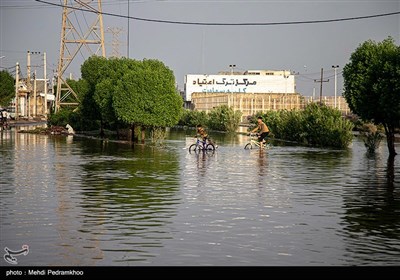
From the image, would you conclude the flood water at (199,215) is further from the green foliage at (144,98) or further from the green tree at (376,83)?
the green foliage at (144,98)

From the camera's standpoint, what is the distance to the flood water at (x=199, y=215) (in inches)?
418

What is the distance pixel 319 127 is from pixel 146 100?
12.0 meters

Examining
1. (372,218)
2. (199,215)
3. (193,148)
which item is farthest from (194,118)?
(372,218)

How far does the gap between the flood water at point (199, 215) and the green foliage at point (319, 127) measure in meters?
20.2

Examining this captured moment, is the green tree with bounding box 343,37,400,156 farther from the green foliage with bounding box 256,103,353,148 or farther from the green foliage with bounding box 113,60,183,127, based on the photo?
the green foliage with bounding box 113,60,183,127

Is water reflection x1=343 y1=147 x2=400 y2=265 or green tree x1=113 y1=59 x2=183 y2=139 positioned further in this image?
green tree x1=113 y1=59 x2=183 y2=139

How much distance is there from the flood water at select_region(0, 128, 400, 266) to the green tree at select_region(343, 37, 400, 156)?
849cm

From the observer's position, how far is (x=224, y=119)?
298ft

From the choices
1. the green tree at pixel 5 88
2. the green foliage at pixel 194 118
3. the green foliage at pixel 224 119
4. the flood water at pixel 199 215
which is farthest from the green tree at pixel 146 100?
the green tree at pixel 5 88

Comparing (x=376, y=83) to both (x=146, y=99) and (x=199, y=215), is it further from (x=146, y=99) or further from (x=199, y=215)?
(x=199, y=215)

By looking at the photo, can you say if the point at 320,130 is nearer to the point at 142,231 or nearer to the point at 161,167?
the point at 161,167

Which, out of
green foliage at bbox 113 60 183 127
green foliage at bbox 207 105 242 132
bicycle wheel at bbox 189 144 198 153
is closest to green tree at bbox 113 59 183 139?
green foliage at bbox 113 60 183 127

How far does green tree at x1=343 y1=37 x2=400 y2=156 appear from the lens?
113 ft
